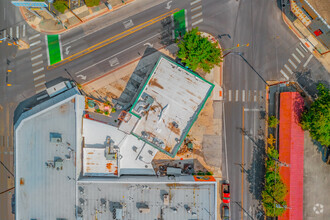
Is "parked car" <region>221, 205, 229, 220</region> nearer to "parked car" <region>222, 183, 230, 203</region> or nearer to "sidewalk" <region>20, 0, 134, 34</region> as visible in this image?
"parked car" <region>222, 183, 230, 203</region>

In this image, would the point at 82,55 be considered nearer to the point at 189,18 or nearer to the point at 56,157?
the point at 56,157

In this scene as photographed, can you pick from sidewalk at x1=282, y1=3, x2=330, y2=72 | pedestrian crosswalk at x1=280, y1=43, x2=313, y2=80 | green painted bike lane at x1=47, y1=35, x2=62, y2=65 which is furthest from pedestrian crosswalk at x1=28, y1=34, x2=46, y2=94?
sidewalk at x1=282, y1=3, x2=330, y2=72

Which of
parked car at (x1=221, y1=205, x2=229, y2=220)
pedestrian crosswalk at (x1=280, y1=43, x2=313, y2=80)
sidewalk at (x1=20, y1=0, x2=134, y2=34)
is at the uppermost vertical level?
sidewalk at (x1=20, y1=0, x2=134, y2=34)

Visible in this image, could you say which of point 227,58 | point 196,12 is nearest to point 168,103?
point 227,58

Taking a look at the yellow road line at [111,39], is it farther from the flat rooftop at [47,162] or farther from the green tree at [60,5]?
the flat rooftop at [47,162]

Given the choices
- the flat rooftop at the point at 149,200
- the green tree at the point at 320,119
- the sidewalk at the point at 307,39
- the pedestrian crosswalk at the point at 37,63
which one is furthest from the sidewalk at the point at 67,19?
the green tree at the point at 320,119

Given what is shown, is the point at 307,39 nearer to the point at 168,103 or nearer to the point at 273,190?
the point at 273,190

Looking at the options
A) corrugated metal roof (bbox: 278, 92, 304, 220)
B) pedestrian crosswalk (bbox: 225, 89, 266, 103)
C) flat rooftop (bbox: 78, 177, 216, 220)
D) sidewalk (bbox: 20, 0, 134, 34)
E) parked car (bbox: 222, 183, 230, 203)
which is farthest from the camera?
pedestrian crosswalk (bbox: 225, 89, 266, 103)
